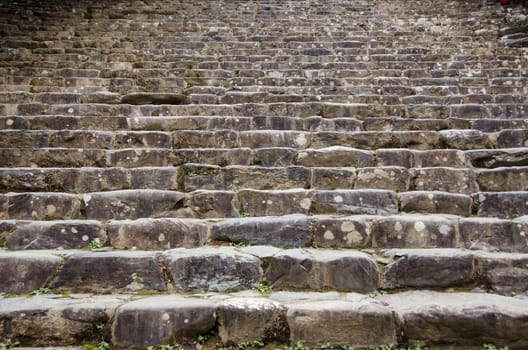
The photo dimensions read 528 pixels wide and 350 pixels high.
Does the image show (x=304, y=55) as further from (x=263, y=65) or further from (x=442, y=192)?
(x=442, y=192)

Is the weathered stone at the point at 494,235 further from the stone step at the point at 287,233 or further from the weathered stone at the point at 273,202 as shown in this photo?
the weathered stone at the point at 273,202

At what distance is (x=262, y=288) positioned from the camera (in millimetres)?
2381

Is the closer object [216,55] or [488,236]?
[488,236]

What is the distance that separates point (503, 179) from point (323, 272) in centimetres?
199

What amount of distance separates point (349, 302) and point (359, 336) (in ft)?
0.65

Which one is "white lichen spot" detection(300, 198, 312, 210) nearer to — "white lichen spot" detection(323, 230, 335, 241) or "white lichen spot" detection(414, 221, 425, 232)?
"white lichen spot" detection(323, 230, 335, 241)

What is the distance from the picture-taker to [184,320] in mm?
2076

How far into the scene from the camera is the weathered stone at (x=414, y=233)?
2.64 meters

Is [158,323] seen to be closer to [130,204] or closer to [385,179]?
[130,204]

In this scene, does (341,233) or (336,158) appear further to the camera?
(336,158)

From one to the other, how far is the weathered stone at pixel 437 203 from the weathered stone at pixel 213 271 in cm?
140

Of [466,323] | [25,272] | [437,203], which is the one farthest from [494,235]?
[25,272]

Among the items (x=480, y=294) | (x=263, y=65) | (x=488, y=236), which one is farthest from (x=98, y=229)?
(x=263, y=65)

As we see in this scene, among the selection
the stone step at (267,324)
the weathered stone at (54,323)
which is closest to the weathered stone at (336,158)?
the stone step at (267,324)
